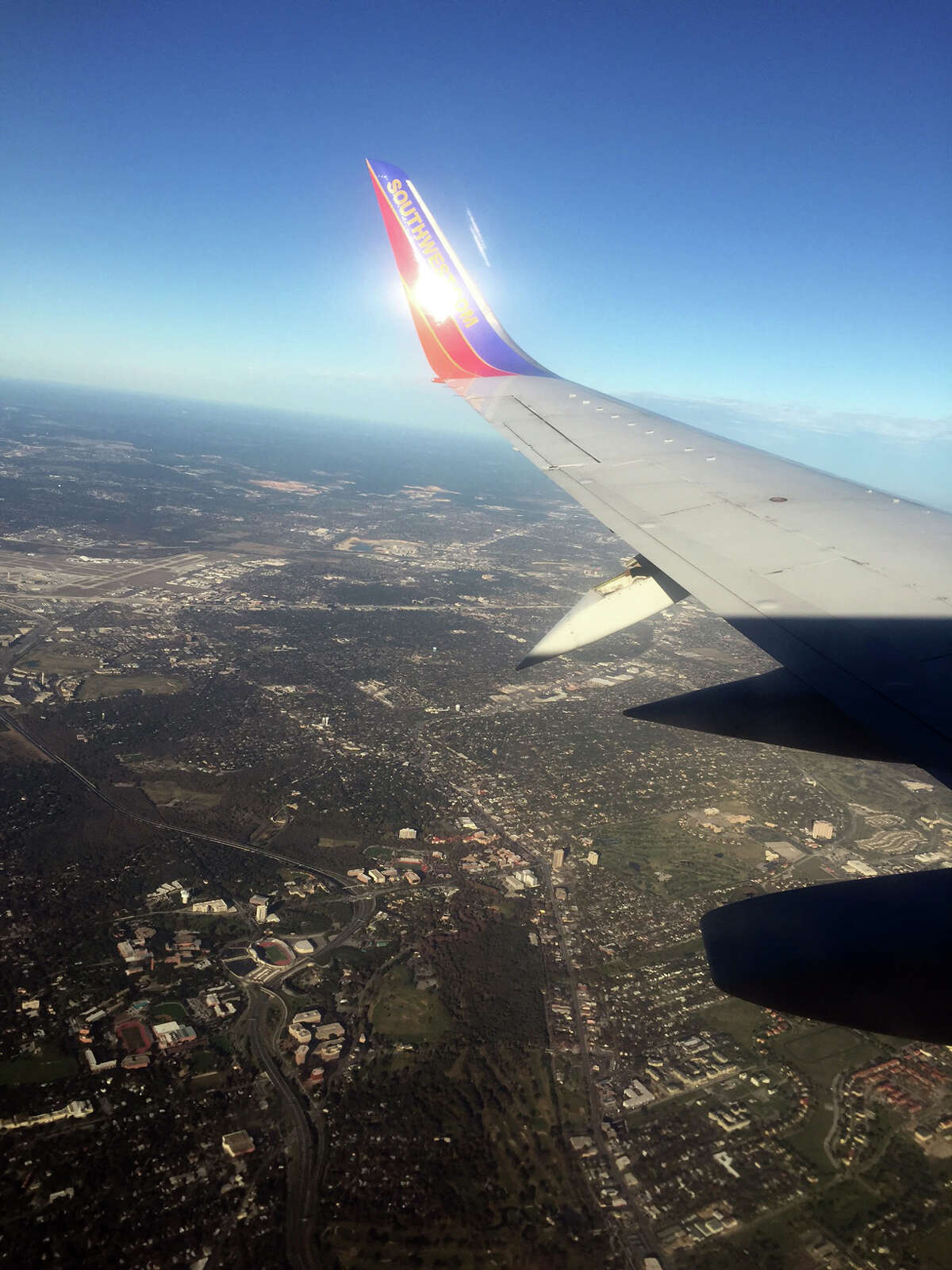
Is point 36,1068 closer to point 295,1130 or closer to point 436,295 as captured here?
point 295,1130

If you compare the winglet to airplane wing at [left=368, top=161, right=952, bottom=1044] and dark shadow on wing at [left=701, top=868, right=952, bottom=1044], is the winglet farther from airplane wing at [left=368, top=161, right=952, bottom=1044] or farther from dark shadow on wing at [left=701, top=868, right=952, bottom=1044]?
dark shadow on wing at [left=701, top=868, right=952, bottom=1044]

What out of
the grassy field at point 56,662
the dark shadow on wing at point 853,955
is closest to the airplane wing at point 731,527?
the dark shadow on wing at point 853,955

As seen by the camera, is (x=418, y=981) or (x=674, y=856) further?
(x=674, y=856)

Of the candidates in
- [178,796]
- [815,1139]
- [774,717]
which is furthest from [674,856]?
[774,717]

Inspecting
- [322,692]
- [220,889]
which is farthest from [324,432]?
[220,889]

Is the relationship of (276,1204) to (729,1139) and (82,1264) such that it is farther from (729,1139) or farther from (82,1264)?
(729,1139)

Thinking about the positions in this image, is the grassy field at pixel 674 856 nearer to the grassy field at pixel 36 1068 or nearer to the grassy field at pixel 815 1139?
the grassy field at pixel 815 1139
